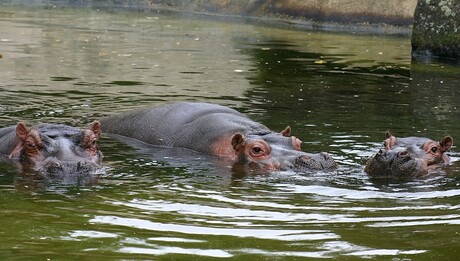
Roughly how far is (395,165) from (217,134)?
5.78 ft

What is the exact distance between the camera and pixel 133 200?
576cm

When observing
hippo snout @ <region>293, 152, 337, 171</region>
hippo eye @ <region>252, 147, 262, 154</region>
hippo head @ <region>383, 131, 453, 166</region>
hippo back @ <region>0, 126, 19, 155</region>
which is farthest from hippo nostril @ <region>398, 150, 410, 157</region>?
hippo back @ <region>0, 126, 19, 155</region>

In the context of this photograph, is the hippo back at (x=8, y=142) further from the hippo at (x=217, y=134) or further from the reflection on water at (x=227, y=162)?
the hippo at (x=217, y=134)

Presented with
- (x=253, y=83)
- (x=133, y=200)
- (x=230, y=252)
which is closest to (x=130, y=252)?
(x=230, y=252)

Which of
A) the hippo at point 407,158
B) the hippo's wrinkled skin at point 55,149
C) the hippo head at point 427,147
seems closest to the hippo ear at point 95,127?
the hippo's wrinkled skin at point 55,149

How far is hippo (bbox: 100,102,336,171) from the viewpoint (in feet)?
24.0

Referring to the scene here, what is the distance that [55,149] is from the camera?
6848 mm

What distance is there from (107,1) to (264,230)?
21.9m

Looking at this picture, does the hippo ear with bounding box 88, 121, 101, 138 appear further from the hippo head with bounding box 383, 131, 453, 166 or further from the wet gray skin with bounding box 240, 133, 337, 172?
the hippo head with bounding box 383, 131, 453, 166

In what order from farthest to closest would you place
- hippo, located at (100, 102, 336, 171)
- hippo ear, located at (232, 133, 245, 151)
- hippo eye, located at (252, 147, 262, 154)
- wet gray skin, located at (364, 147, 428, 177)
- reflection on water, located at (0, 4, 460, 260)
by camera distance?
hippo ear, located at (232, 133, 245, 151) → hippo eye, located at (252, 147, 262, 154) → hippo, located at (100, 102, 336, 171) → wet gray skin, located at (364, 147, 428, 177) → reflection on water, located at (0, 4, 460, 260)

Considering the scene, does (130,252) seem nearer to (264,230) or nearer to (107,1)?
(264,230)

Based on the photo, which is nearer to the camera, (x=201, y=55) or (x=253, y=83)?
(x=253, y=83)

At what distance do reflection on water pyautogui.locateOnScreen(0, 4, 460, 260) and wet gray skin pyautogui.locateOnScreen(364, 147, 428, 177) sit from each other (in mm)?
132

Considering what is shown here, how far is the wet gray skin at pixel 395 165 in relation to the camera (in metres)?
6.85
